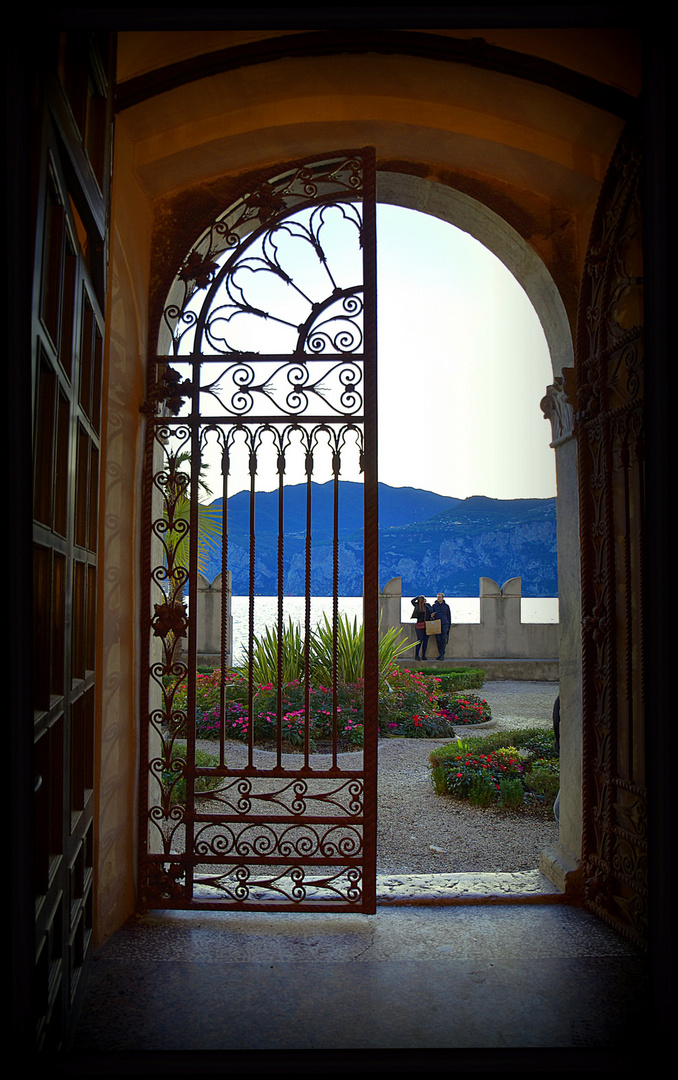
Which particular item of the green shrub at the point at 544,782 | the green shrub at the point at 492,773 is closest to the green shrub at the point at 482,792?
the green shrub at the point at 492,773

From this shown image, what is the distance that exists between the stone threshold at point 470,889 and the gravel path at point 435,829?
0.71m

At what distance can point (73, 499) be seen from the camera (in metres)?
1.80

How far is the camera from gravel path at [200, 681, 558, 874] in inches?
167

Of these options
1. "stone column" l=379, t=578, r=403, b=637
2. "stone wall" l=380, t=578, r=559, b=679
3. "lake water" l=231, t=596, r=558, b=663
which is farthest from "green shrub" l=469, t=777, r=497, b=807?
"stone wall" l=380, t=578, r=559, b=679

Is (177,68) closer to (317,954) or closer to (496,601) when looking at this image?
(317,954)

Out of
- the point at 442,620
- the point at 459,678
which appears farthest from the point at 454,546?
the point at 459,678

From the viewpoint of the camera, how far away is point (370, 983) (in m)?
2.28

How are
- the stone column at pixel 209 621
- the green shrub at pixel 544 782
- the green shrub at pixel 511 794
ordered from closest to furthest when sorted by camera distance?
the green shrub at pixel 511 794 → the green shrub at pixel 544 782 → the stone column at pixel 209 621

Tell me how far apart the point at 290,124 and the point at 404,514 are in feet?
208

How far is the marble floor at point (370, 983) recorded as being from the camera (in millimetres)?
1945

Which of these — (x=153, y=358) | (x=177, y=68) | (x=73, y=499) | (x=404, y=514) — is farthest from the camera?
(x=404, y=514)

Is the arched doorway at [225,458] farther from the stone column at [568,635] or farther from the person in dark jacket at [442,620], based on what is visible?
the person in dark jacket at [442,620]

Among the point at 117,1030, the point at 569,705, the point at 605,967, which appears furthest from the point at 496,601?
the point at 117,1030

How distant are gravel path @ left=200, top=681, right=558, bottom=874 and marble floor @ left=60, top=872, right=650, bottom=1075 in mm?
1240
